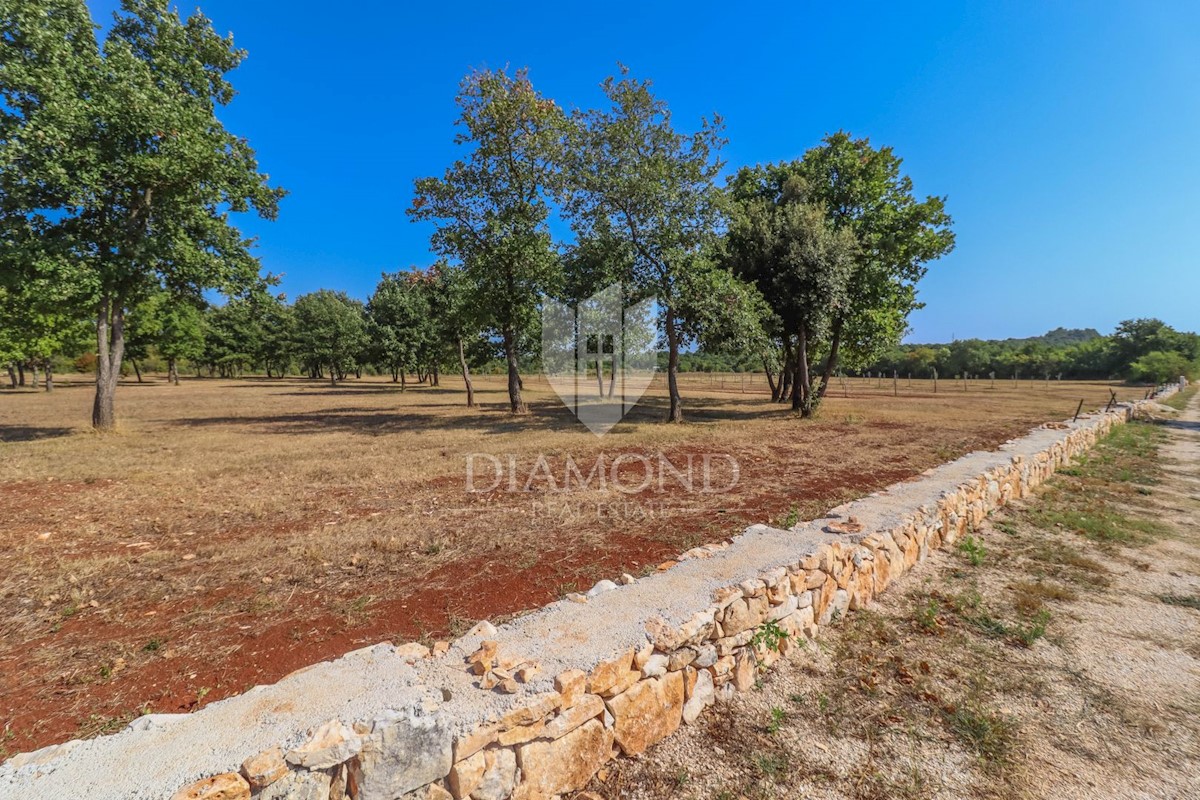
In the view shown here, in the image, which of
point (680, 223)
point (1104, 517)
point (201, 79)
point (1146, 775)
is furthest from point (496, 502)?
point (201, 79)

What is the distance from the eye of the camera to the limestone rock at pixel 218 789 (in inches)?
66.4

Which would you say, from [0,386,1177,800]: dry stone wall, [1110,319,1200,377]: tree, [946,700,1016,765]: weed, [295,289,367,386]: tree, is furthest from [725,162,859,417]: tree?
[1110,319,1200,377]: tree

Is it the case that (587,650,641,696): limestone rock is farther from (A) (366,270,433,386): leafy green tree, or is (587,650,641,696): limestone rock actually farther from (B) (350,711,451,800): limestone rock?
(A) (366,270,433,386): leafy green tree

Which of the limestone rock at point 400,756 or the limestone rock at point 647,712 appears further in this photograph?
the limestone rock at point 647,712

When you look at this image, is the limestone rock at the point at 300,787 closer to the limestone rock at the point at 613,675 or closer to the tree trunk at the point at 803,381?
the limestone rock at the point at 613,675

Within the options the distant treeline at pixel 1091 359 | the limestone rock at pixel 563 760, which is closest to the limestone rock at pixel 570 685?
the limestone rock at pixel 563 760

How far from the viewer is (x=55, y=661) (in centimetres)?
311

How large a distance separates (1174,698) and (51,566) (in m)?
9.31

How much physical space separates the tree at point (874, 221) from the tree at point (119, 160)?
1951 centimetres

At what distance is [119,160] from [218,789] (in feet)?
51.7

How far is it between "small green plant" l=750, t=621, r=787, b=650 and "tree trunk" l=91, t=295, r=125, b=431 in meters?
17.5

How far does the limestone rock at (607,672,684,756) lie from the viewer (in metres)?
2.65

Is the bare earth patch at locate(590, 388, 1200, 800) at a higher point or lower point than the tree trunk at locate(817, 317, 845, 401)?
lower

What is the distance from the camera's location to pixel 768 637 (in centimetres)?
344
